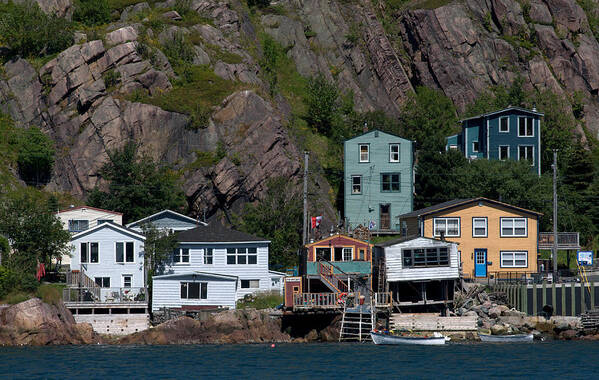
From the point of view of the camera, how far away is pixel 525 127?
93125mm

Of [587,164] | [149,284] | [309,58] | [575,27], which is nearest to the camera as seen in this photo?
[149,284]

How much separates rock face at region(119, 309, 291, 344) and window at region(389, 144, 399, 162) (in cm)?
2798

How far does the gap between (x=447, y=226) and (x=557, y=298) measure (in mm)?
11585

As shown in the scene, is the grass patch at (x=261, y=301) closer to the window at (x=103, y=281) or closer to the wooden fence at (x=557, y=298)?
the window at (x=103, y=281)

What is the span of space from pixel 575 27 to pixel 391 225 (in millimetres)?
51616

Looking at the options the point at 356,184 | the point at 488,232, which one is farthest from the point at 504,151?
the point at 488,232

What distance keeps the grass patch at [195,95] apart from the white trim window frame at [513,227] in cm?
2923

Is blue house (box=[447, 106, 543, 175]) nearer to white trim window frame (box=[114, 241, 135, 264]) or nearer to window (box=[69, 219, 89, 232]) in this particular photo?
white trim window frame (box=[114, 241, 135, 264])

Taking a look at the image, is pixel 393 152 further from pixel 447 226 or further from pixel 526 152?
pixel 526 152

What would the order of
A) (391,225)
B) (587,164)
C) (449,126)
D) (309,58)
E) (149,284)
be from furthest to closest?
(309,58) → (449,126) → (587,164) → (391,225) → (149,284)

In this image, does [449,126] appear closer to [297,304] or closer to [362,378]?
[297,304]

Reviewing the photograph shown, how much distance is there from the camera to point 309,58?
111 m

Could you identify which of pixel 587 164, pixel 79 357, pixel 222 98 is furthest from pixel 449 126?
pixel 79 357

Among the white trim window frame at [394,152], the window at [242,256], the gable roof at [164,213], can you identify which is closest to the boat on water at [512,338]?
the window at [242,256]
